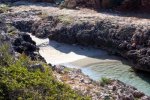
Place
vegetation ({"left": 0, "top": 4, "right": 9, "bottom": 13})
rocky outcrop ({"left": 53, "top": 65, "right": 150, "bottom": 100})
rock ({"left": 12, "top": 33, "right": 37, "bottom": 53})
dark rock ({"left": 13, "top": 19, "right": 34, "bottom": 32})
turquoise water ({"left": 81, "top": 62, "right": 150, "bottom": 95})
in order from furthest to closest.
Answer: vegetation ({"left": 0, "top": 4, "right": 9, "bottom": 13}), dark rock ({"left": 13, "top": 19, "right": 34, "bottom": 32}), turquoise water ({"left": 81, "top": 62, "right": 150, "bottom": 95}), rock ({"left": 12, "top": 33, "right": 37, "bottom": 53}), rocky outcrop ({"left": 53, "top": 65, "right": 150, "bottom": 100})

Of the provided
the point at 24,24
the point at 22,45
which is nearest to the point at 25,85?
the point at 22,45

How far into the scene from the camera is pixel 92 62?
1216 inches

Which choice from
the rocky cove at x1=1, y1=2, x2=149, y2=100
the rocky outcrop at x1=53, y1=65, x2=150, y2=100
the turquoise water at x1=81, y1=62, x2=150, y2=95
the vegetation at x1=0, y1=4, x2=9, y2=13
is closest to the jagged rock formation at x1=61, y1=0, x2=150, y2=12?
the rocky cove at x1=1, y1=2, x2=149, y2=100

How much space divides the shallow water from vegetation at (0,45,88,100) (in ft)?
30.2

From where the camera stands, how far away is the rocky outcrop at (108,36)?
97.5 feet

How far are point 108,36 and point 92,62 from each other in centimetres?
377

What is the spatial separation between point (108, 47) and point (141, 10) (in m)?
6.51

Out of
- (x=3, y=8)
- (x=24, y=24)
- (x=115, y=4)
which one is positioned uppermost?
(x=115, y=4)

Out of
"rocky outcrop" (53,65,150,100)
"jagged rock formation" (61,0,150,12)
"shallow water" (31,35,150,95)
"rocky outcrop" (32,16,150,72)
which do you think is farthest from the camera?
"jagged rock formation" (61,0,150,12)

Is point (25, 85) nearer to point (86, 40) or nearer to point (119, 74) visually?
point (119, 74)

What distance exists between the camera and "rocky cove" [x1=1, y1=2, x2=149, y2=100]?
91.9ft

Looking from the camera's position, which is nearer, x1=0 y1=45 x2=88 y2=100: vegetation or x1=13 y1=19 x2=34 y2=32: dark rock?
x1=0 y1=45 x2=88 y2=100: vegetation

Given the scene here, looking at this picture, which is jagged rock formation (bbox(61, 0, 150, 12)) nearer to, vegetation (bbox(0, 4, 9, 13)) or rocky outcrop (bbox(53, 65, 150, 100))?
vegetation (bbox(0, 4, 9, 13))

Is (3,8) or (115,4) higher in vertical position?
(115,4)
